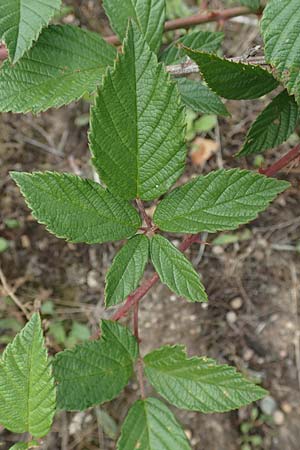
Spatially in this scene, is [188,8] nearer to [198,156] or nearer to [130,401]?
[198,156]

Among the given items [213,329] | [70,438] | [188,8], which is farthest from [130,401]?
[188,8]

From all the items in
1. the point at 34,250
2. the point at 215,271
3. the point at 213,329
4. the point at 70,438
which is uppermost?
the point at 34,250

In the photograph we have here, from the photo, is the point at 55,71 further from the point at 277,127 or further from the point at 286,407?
the point at 286,407

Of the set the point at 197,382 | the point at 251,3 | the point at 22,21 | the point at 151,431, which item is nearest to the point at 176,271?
the point at 197,382

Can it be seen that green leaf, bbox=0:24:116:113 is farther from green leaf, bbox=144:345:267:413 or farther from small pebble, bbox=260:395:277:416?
small pebble, bbox=260:395:277:416

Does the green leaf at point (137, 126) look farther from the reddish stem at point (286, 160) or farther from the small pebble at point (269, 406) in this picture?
the small pebble at point (269, 406)

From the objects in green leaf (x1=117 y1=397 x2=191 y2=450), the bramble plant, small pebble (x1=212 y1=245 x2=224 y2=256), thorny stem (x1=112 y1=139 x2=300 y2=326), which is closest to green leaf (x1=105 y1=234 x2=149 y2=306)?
the bramble plant

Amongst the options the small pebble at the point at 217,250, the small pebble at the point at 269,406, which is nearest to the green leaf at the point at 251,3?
the small pebble at the point at 217,250
